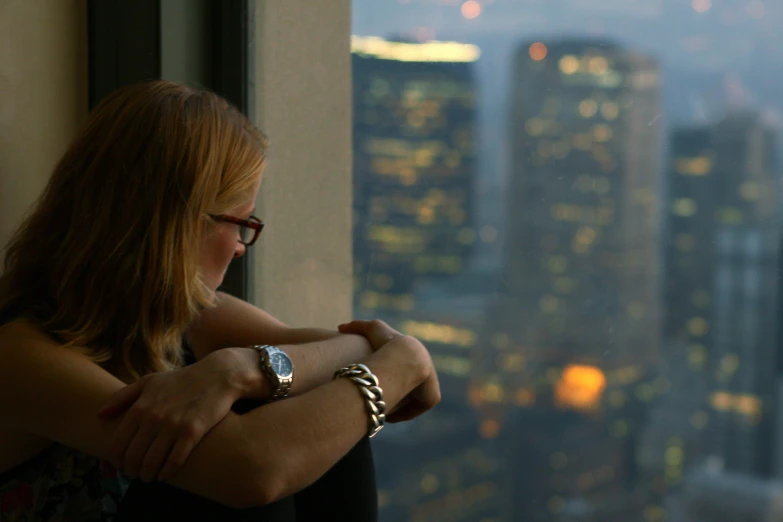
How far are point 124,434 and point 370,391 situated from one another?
32 centimetres

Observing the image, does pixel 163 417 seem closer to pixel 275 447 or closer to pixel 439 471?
pixel 275 447

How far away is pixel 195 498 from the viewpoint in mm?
1002

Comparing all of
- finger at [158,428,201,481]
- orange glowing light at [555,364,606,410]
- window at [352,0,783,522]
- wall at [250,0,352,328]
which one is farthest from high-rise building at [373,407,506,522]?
finger at [158,428,201,481]

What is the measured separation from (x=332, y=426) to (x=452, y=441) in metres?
0.73

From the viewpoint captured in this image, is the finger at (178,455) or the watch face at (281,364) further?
the watch face at (281,364)

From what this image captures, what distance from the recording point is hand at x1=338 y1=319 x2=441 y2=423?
128cm

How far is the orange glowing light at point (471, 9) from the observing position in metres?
1.68

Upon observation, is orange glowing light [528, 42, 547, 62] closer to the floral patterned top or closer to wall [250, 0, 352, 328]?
wall [250, 0, 352, 328]

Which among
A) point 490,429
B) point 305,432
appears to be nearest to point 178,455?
point 305,432

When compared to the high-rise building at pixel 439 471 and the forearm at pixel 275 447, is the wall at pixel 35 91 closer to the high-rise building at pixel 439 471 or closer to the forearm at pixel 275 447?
the forearm at pixel 275 447

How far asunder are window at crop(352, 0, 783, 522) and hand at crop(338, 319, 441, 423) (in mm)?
352

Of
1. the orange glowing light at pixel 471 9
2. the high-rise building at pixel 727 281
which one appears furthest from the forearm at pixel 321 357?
the orange glowing light at pixel 471 9

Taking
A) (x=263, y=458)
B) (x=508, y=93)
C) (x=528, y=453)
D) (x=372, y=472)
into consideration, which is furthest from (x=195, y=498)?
(x=508, y=93)

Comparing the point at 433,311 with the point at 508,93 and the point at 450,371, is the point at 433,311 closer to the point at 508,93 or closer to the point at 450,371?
the point at 450,371
